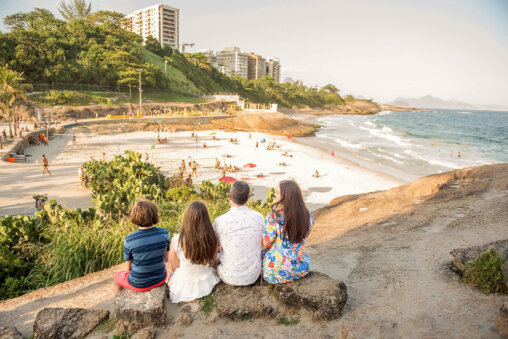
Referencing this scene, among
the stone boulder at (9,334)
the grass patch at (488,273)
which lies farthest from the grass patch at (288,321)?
the stone boulder at (9,334)

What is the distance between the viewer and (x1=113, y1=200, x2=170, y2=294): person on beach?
3.04 metres

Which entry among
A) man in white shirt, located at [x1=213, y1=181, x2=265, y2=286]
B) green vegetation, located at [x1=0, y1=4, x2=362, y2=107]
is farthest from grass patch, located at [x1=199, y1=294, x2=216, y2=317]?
green vegetation, located at [x1=0, y1=4, x2=362, y2=107]

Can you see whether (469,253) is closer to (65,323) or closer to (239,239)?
(239,239)

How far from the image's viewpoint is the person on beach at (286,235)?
3.04 meters

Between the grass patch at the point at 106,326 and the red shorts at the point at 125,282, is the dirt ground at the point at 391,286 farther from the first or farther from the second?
the grass patch at the point at 106,326

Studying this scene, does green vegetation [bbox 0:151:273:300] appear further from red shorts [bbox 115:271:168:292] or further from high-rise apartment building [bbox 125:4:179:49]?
high-rise apartment building [bbox 125:4:179:49]

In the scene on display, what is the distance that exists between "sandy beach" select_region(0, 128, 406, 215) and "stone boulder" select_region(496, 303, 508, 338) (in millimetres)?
11247

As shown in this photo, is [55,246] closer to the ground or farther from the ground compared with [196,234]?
closer to the ground

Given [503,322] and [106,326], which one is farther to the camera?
[106,326]

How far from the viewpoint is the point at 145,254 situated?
3094 mm

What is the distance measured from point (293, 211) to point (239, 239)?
0.66 m

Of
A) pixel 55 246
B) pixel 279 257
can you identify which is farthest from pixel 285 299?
pixel 55 246

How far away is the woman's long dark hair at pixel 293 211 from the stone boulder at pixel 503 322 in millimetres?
1827

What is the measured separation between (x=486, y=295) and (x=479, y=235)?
8.72ft
